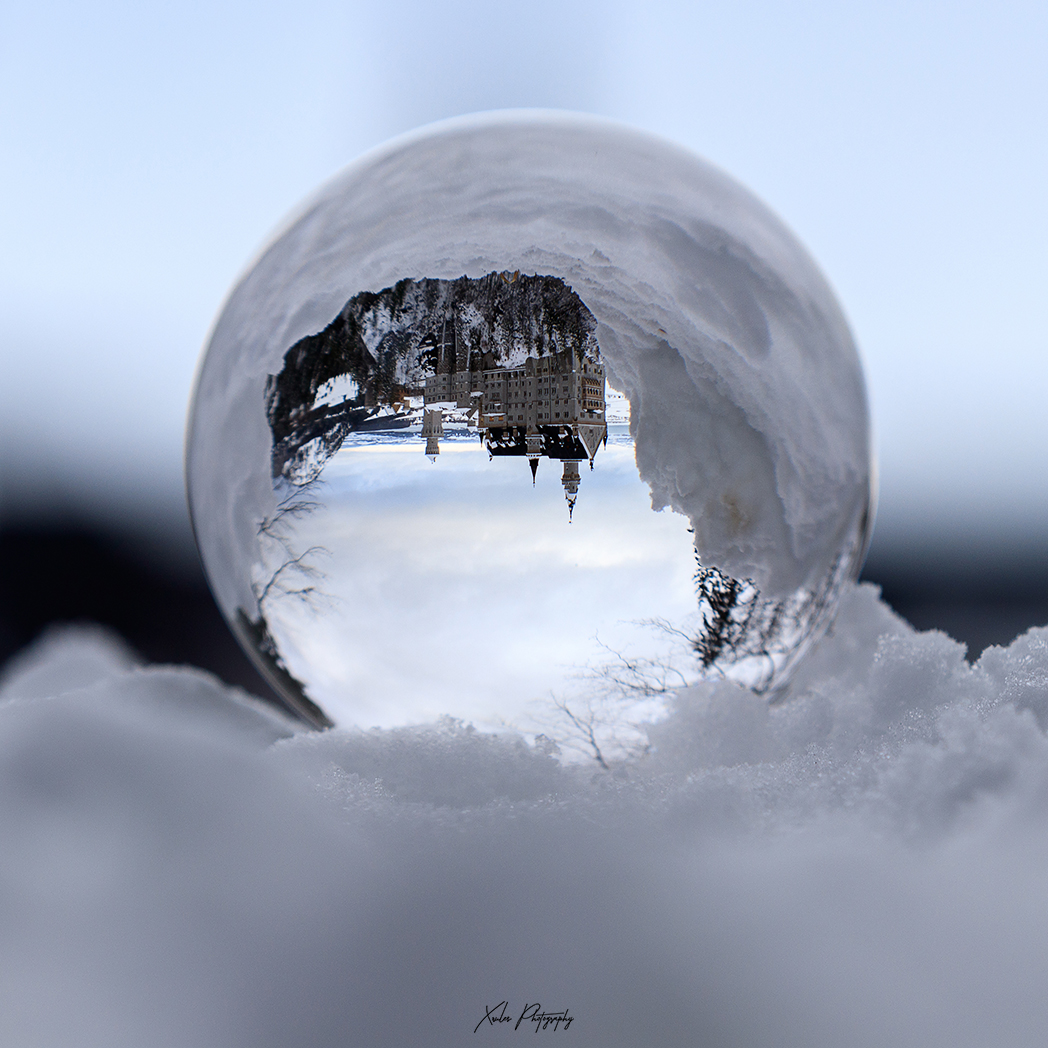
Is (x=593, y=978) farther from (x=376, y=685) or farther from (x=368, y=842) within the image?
(x=376, y=685)

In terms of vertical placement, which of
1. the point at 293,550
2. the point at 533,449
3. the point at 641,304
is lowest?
the point at 293,550

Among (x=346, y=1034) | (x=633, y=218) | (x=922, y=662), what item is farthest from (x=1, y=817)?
(x=922, y=662)

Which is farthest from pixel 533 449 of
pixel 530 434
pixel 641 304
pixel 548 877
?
pixel 548 877

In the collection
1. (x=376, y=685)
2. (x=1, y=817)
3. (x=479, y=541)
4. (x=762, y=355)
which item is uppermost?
(x=762, y=355)
